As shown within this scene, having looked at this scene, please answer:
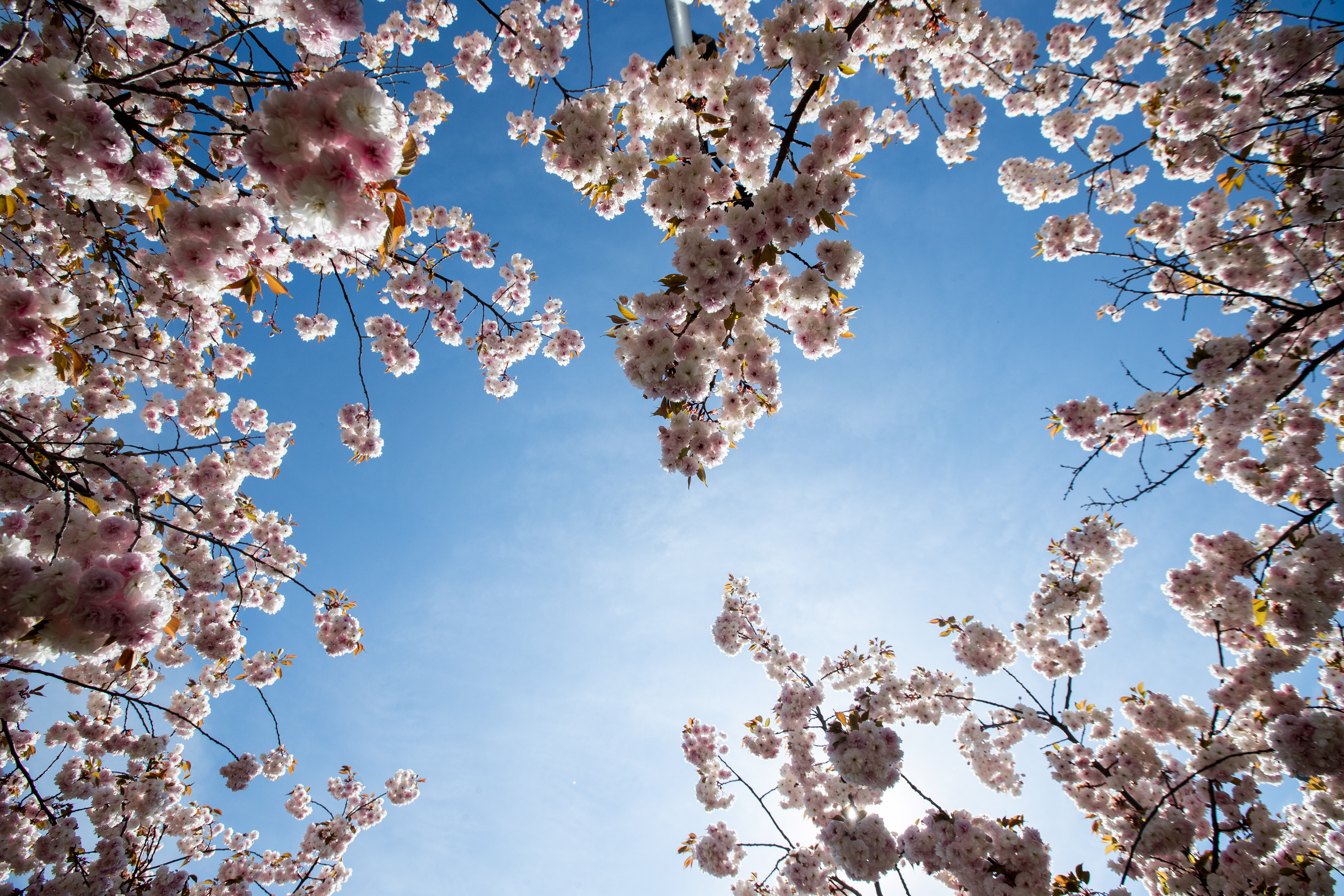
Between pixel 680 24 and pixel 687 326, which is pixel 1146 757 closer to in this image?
pixel 687 326

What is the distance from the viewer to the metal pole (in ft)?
21.0

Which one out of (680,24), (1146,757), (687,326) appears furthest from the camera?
(680,24)

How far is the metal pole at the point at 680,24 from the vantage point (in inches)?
252

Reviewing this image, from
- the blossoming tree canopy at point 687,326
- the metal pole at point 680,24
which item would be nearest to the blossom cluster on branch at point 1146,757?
the blossoming tree canopy at point 687,326

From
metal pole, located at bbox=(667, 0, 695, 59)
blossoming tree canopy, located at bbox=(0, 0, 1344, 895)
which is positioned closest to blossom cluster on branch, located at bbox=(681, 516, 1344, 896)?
blossoming tree canopy, located at bbox=(0, 0, 1344, 895)

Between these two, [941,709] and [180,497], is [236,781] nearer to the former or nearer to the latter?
[180,497]

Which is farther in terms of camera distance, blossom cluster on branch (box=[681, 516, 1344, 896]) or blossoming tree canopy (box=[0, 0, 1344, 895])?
blossom cluster on branch (box=[681, 516, 1344, 896])

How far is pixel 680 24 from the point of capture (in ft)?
22.2

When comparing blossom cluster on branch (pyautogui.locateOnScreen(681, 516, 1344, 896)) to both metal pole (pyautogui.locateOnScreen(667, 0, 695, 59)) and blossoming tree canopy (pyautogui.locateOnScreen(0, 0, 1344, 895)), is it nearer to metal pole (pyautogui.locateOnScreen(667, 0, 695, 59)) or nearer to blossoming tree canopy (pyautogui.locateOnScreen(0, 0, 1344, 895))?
blossoming tree canopy (pyautogui.locateOnScreen(0, 0, 1344, 895))

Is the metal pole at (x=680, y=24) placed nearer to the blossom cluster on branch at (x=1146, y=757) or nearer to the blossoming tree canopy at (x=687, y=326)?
the blossoming tree canopy at (x=687, y=326)

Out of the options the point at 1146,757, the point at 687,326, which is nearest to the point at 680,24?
the point at 687,326

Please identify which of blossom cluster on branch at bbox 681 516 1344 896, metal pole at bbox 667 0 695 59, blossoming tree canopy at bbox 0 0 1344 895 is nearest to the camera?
blossoming tree canopy at bbox 0 0 1344 895

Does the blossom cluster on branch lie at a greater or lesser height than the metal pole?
lesser

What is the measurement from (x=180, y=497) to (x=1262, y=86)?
441 inches
